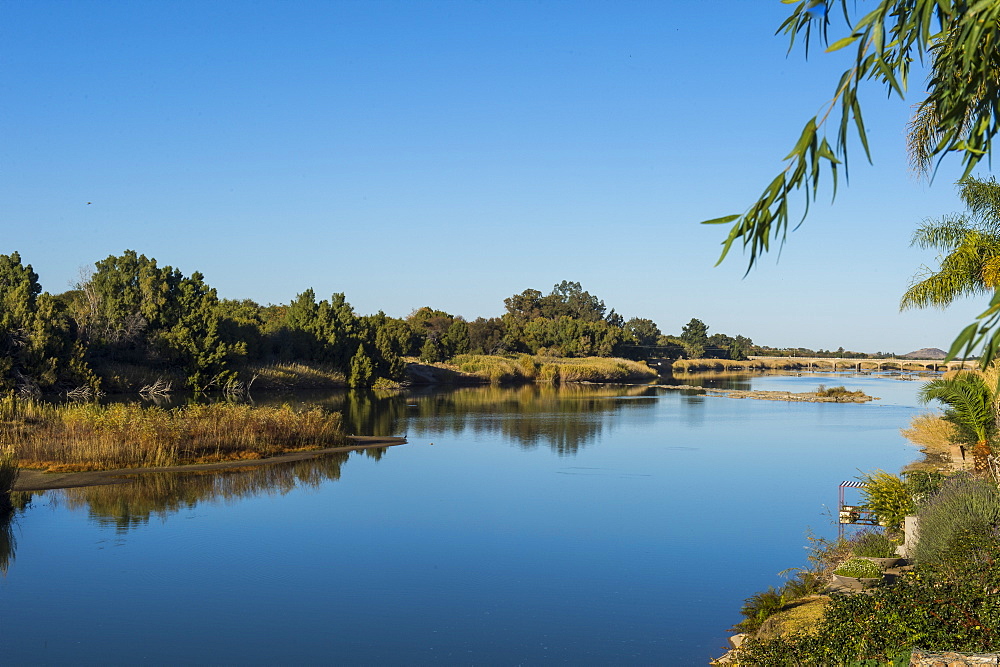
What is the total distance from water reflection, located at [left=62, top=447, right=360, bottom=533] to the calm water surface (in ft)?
0.35

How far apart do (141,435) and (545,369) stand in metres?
67.6

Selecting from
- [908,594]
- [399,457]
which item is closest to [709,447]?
[399,457]

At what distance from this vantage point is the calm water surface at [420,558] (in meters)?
11.3

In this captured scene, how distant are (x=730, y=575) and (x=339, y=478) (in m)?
12.9

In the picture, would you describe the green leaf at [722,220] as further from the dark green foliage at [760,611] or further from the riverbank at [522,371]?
the riverbank at [522,371]

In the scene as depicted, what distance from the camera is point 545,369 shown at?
90.5m

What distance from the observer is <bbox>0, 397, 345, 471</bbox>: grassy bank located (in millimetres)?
23500

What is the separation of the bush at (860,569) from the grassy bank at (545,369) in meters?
73.5

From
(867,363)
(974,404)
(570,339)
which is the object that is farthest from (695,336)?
(974,404)

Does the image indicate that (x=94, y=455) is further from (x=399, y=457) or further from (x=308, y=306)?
(x=308, y=306)

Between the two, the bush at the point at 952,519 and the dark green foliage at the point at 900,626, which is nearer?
the dark green foliage at the point at 900,626

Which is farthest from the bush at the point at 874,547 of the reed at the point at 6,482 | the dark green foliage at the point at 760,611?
the reed at the point at 6,482

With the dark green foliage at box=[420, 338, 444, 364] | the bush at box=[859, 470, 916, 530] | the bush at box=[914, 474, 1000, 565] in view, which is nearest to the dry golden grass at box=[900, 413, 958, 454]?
the bush at box=[859, 470, 916, 530]

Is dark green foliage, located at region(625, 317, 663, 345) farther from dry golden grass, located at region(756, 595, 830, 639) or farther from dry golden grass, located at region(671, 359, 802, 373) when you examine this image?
dry golden grass, located at region(756, 595, 830, 639)
